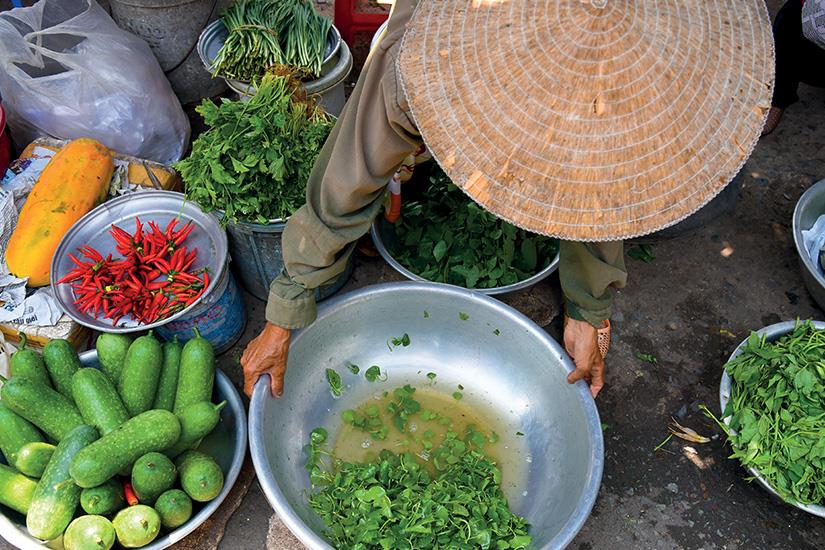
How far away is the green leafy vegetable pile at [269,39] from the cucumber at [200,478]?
1728 mm

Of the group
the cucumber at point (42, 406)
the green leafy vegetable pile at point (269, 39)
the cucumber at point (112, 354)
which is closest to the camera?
the cucumber at point (42, 406)

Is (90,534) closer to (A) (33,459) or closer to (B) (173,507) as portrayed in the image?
(B) (173,507)

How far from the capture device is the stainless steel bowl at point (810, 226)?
9.62 feet

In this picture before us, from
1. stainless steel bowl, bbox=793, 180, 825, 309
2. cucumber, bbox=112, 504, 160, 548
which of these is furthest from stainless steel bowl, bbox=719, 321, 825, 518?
cucumber, bbox=112, 504, 160, 548

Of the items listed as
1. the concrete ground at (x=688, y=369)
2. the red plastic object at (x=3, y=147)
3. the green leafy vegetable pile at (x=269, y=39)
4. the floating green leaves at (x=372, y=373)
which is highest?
the green leafy vegetable pile at (x=269, y=39)

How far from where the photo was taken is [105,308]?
98.0 inches

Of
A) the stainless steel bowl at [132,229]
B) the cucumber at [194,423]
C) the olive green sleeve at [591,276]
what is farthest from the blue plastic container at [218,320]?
the olive green sleeve at [591,276]

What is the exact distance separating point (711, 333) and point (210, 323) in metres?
2.23

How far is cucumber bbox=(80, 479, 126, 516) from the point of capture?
1996 millimetres

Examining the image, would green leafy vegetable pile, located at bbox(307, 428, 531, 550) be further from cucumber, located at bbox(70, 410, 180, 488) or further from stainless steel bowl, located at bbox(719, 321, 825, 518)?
stainless steel bowl, located at bbox(719, 321, 825, 518)

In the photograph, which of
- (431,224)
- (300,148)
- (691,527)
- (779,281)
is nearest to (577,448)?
(691,527)

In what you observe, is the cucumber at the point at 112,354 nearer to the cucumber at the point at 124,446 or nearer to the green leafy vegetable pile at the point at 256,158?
the cucumber at the point at 124,446

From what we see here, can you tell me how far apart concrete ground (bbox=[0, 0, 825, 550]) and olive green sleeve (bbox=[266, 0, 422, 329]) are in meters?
0.93

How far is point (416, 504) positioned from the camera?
204 cm
